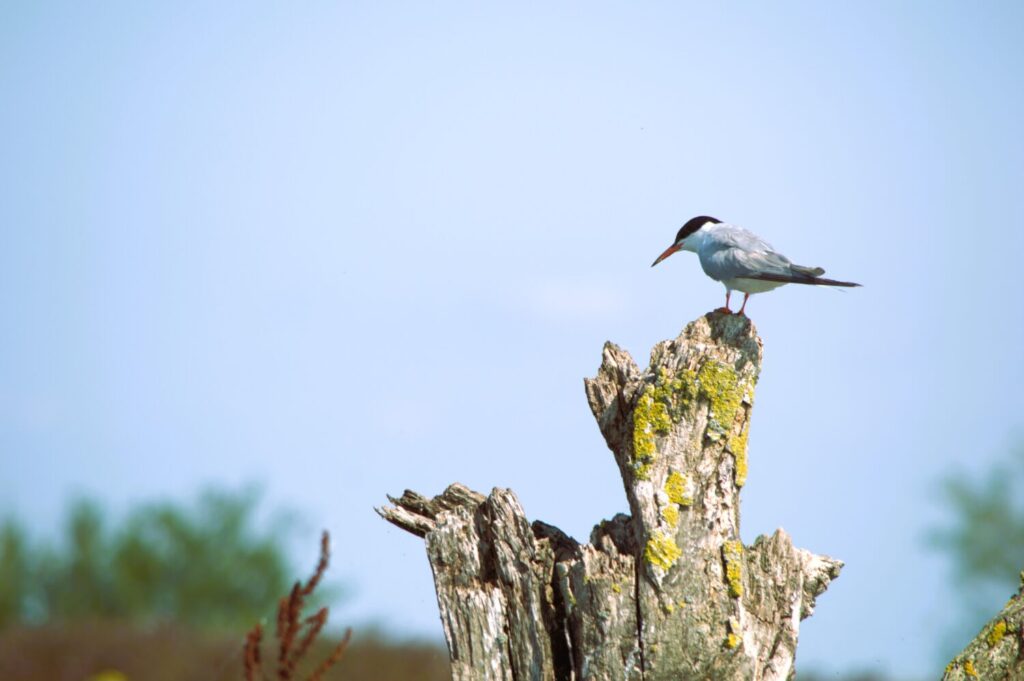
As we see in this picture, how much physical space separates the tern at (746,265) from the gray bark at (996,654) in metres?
2.18

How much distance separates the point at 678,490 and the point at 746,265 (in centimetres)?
195

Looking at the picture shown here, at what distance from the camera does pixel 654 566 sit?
5137 mm

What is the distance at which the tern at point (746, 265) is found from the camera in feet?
21.3

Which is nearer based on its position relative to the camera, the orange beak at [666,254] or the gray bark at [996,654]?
the gray bark at [996,654]

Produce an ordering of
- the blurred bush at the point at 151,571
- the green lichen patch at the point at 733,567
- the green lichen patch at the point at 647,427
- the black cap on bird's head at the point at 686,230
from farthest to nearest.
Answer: the blurred bush at the point at 151,571 → the black cap on bird's head at the point at 686,230 → the green lichen patch at the point at 647,427 → the green lichen patch at the point at 733,567

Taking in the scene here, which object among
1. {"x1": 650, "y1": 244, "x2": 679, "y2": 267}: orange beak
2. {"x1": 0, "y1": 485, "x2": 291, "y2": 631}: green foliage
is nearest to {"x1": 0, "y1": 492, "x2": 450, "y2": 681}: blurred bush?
{"x1": 0, "y1": 485, "x2": 291, "y2": 631}: green foliage

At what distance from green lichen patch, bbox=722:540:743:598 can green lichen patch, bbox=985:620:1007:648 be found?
1304 mm

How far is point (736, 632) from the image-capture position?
516 centimetres

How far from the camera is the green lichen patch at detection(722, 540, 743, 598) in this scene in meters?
5.24

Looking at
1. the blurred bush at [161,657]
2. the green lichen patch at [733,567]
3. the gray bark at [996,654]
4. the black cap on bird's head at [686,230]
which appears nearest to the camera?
the gray bark at [996,654]

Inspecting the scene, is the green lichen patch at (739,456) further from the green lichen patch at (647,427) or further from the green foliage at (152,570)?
the green foliage at (152,570)

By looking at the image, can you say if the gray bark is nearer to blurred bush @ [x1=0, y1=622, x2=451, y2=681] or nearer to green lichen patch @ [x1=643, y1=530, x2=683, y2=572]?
green lichen patch @ [x1=643, y1=530, x2=683, y2=572]

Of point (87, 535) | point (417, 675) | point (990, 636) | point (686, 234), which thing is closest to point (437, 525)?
point (990, 636)

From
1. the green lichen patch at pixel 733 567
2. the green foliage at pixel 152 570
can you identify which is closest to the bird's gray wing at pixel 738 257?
the green lichen patch at pixel 733 567
